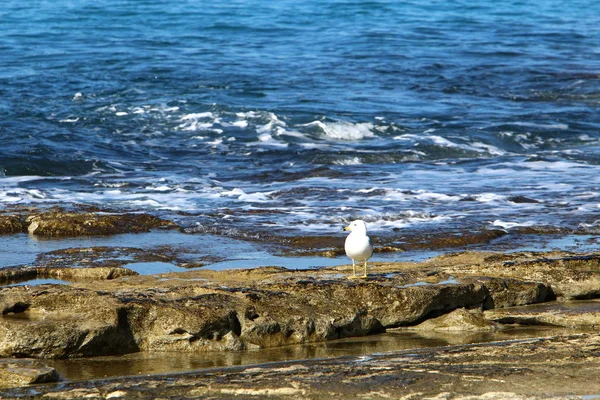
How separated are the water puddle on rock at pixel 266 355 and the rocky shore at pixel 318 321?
0.25 ft

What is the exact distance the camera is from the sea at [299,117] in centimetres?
1137

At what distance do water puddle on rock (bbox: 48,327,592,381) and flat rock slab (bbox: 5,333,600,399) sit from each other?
14.5 inches

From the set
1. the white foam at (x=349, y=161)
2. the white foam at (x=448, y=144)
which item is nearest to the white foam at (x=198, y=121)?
the white foam at (x=349, y=161)

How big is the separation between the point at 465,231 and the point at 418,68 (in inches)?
546

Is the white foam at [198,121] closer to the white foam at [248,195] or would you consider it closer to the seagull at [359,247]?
the white foam at [248,195]

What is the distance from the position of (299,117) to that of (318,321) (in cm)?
1225

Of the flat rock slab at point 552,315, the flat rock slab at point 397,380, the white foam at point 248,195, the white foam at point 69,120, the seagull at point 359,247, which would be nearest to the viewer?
the flat rock slab at point 397,380

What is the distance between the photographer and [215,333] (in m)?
5.71

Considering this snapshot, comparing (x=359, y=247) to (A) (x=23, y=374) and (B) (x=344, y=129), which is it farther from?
(B) (x=344, y=129)

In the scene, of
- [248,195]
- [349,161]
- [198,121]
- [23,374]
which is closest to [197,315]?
[23,374]

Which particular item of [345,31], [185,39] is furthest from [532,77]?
[185,39]

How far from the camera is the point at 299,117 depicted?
17969 millimetres

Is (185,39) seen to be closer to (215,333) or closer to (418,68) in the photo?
(418,68)

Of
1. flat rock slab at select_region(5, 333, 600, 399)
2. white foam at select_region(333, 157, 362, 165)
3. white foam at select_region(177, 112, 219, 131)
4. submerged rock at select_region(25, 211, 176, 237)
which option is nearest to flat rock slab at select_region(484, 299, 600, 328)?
flat rock slab at select_region(5, 333, 600, 399)
